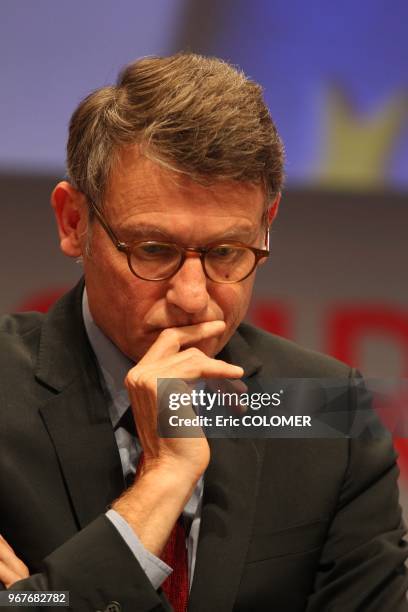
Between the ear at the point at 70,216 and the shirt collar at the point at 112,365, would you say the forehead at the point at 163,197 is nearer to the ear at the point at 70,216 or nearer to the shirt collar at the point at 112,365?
the ear at the point at 70,216

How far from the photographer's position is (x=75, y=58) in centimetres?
328

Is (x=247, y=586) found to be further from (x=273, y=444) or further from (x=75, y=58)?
(x=75, y=58)

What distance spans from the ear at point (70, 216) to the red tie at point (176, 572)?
0.61 metres

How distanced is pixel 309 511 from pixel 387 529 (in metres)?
0.17

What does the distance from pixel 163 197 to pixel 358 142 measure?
173 centimetres

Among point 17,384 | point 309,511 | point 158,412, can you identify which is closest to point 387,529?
point 309,511

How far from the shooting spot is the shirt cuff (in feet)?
5.75

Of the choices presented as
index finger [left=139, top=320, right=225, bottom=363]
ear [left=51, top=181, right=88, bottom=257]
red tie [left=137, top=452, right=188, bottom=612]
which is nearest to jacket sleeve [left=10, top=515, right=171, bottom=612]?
red tie [left=137, top=452, right=188, bottom=612]

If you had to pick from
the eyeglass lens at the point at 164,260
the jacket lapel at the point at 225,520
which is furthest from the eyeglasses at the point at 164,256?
the jacket lapel at the point at 225,520

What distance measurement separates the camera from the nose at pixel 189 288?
6.25 feet

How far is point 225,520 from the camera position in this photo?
197cm

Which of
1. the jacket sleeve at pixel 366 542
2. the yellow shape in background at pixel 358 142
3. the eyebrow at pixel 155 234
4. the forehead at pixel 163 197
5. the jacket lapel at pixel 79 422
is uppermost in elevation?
the forehead at pixel 163 197

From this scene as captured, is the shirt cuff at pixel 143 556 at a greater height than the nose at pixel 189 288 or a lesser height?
lesser

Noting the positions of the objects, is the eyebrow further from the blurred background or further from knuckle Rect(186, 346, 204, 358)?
the blurred background
